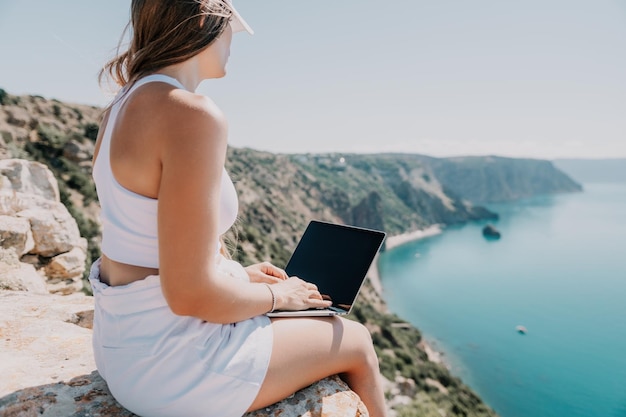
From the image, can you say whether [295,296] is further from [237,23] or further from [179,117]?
[237,23]

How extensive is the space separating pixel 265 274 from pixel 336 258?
13.8 inches

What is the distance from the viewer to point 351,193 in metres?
88.2

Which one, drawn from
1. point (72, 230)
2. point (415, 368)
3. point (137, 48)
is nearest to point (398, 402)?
point (415, 368)

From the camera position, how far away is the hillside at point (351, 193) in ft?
43.9

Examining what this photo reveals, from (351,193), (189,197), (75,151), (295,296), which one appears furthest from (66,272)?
(351,193)

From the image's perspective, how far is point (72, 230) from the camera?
4.32m

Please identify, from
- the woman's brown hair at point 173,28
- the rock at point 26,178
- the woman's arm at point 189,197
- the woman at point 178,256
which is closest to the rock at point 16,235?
the rock at point 26,178

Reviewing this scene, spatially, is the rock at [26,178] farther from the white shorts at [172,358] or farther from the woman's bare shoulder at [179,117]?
the woman's bare shoulder at [179,117]

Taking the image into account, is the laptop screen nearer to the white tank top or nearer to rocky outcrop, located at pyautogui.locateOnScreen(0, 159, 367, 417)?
rocky outcrop, located at pyautogui.locateOnScreen(0, 159, 367, 417)

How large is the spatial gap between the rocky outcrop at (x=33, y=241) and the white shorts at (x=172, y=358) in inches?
98.3

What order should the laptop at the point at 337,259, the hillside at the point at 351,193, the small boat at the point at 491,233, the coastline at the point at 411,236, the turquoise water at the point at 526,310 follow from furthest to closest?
the small boat at the point at 491,233 → the coastline at the point at 411,236 → the turquoise water at the point at 526,310 → the hillside at the point at 351,193 → the laptop at the point at 337,259

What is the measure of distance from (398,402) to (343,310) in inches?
545

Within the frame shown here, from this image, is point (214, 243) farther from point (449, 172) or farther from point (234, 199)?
point (449, 172)

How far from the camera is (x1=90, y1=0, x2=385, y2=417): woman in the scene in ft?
3.12
